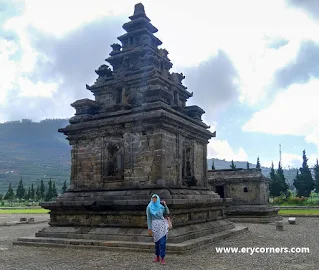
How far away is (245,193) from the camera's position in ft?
96.2

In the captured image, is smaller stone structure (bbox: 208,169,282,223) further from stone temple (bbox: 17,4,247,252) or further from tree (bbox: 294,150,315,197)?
tree (bbox: 294,150,315,197)

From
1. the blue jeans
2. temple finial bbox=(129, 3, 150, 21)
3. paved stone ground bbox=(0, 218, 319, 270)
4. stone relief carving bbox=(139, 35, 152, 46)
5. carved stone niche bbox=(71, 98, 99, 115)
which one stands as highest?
temple finial bbox=(129, 3, 150, 21)

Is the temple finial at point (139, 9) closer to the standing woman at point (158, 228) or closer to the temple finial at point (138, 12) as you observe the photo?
the temple finial at point (138, 12)

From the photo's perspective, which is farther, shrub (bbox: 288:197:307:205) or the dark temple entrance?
shrub (bbox: 288:197:307:205)

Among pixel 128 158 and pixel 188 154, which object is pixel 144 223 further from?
pixel 188 154

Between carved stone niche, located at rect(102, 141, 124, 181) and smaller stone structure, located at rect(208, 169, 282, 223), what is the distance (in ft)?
46.2

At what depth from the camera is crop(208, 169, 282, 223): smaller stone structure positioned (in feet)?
91.5

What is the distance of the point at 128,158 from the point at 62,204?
A: 3674mm

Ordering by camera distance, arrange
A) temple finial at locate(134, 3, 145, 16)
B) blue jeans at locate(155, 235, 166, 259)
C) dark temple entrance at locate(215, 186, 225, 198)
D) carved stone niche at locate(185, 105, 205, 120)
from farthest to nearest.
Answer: dark temple entrance at locate(215, 186, 225, 198)
carved stone niche at locate(185, 105, 205, 120)
temple finial at locate(134, 3, 145, 16)
blue jeans at locate(155, 235, 166, 259)

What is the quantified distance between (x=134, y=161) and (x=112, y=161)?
1.57m

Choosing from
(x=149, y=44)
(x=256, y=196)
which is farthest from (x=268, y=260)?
(x=256, y=196)

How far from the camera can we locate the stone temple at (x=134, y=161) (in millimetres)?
13961

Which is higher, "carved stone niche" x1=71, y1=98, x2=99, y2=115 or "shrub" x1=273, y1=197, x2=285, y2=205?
"carved stone niche" x1=71, y1=98, x2=99, y2=115

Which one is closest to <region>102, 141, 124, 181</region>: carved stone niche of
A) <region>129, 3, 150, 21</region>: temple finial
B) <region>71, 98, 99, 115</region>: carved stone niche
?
<region>71, 98, 99, 115</region>: carved stone niche
